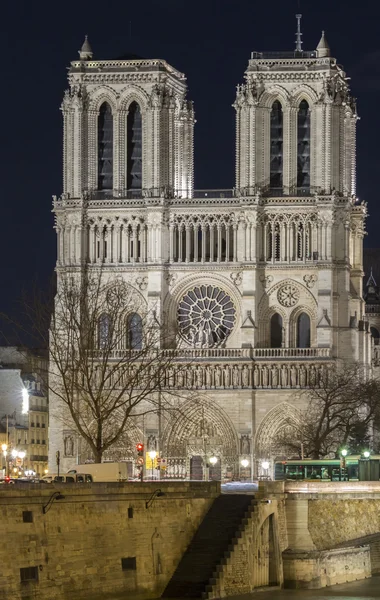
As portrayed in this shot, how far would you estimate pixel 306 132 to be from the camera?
127812 millimetres

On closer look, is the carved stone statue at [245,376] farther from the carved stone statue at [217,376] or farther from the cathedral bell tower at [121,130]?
the cathedral bell tower at [121,130]

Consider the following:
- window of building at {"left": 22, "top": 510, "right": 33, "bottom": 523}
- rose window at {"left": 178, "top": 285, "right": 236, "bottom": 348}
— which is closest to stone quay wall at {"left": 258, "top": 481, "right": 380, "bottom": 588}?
window of building at {"left": 22, "top": 510, "right": 33, "bottom": 523}

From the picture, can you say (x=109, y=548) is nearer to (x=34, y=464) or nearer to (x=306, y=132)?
(x=306, y=132)

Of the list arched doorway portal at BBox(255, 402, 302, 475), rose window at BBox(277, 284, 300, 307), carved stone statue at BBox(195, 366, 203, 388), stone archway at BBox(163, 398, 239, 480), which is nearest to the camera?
arched doorway portal at BBox(255, 402, 302, 475)

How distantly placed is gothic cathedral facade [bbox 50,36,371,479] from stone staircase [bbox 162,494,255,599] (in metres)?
50.7

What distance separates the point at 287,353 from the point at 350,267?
7.18 m

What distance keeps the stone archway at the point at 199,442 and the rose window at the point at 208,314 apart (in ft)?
14.0

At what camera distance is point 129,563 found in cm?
6812

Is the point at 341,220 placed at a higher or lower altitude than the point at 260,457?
higher

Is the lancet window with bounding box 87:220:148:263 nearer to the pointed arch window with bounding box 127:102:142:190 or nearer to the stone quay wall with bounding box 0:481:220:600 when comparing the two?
the pointed arch window with bounding box 127:102:142:190

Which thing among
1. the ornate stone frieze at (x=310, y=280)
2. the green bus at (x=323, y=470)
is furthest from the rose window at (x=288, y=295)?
the green bus at (x=323, y=470)

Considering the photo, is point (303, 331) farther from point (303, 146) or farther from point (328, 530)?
point (328, 530)

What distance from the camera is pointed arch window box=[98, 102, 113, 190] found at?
12988cm

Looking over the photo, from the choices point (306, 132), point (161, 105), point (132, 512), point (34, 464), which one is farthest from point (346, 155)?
point (132, 512)
